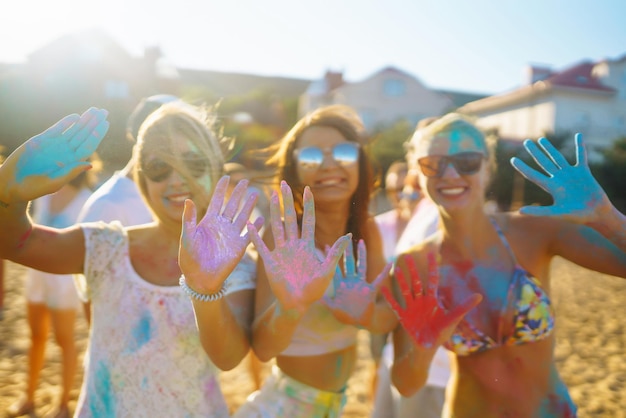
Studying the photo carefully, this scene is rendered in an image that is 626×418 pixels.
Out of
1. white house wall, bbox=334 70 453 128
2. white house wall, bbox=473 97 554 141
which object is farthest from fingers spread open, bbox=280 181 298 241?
white house wall, bbox=334 70 453 128

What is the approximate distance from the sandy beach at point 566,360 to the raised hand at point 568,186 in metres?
2.49

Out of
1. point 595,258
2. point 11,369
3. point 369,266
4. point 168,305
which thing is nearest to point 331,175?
point 369,266

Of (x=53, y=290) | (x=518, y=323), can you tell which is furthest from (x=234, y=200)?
(x=53, y=290)

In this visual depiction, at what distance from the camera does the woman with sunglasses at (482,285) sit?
167 centimetres

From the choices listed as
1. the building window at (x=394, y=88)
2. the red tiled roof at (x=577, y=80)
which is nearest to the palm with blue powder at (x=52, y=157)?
the red tiled roof at (x=577, y=80)

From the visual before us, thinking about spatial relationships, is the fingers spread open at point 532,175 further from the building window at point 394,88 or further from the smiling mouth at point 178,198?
the building window at point 394,88

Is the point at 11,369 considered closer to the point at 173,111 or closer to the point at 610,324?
the point at 173,111

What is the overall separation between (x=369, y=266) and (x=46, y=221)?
95.5 inches

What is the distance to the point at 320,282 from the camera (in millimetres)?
1373

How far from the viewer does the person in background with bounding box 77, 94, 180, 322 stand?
2244 millimetres

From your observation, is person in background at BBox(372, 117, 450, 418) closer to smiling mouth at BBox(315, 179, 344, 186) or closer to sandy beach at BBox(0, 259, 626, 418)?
smiling mouth at BBox(315, 179, 344, 186)

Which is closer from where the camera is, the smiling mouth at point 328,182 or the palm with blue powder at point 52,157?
the palm with blue powder at point 52,157

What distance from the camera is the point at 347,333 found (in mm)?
1818

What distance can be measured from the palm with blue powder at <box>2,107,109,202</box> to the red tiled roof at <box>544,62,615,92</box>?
53.0 feet
